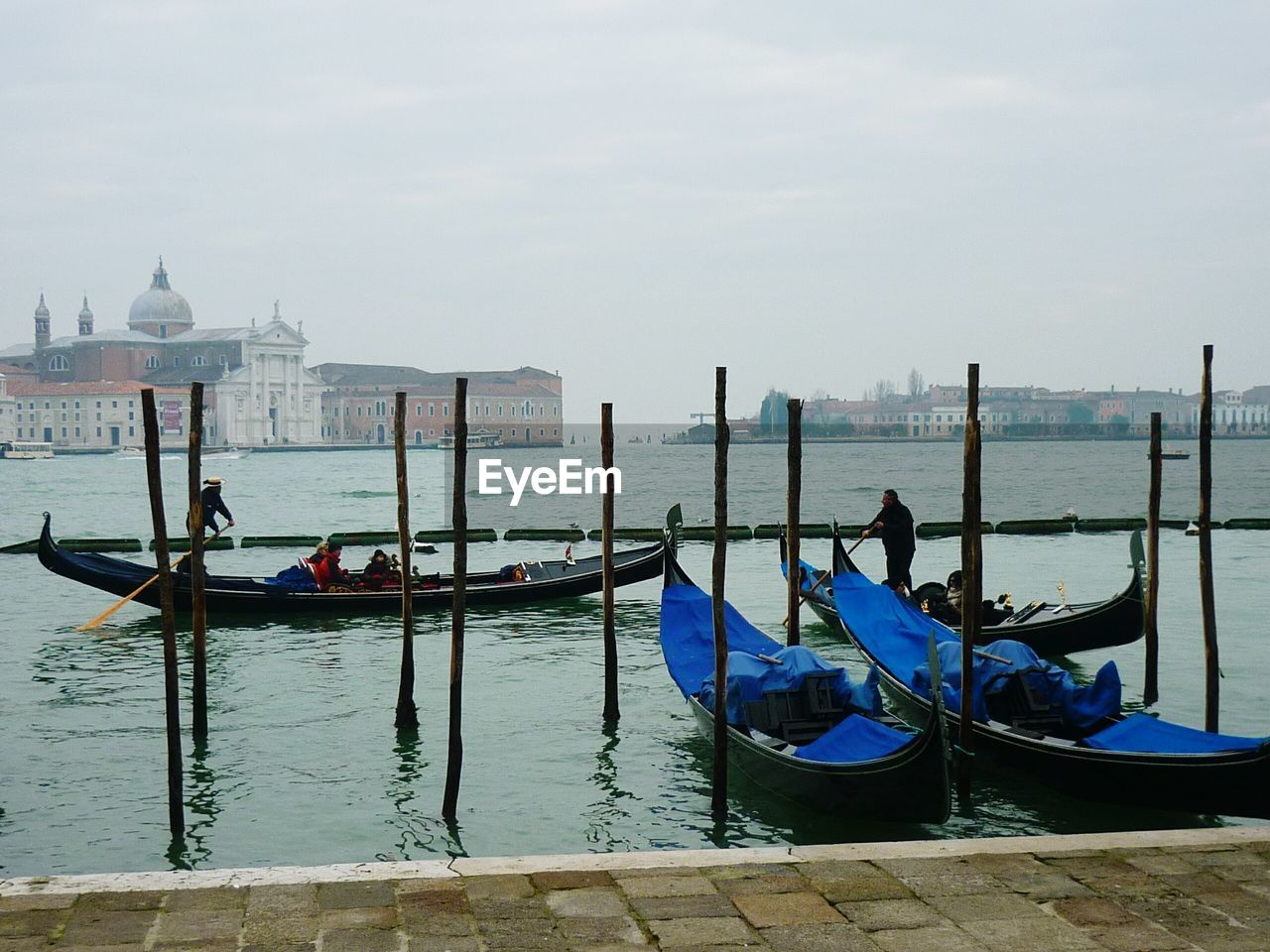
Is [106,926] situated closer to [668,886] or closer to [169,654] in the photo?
[668,886]

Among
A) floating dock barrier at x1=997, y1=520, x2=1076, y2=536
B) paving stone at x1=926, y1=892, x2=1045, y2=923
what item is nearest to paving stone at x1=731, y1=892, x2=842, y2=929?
paving stone at x1=926, y1=892, x2=1045, y2=923

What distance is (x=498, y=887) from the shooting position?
12.6 ft

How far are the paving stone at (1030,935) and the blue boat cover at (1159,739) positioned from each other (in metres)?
1.62

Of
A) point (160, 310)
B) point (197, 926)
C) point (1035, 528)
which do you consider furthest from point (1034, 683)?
point (160, 310)

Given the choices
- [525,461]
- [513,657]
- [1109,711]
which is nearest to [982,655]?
[1109,711]

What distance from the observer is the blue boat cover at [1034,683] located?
18.8 ft

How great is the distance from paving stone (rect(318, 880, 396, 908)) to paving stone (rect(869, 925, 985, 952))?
1.31 metres

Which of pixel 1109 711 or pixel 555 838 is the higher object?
pixel 1109 711

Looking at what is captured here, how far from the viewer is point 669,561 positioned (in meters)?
7.95

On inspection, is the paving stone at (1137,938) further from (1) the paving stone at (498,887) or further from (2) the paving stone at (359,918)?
(2) the paving stone at (359,918)

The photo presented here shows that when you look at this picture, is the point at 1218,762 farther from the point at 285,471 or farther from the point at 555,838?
the point at 285,471

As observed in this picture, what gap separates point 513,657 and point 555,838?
422 cm

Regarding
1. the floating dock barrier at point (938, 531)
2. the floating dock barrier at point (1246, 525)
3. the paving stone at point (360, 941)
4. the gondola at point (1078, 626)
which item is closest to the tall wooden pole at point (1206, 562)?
→ the gondola at point (1078, 626)

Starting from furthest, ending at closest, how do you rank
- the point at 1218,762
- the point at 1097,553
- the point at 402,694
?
the point at 1097,553 < the point at 402,694 < the point at 1218,762
